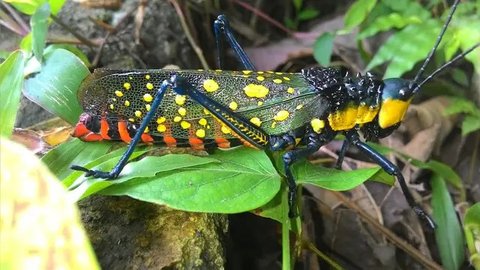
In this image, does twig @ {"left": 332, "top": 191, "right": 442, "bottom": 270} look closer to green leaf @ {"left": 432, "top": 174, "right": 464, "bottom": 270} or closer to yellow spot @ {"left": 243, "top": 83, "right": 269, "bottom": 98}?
green leaf @ {"left": 432, "top": 174, "right": 464, "bottom": 270}

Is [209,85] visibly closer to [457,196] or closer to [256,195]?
[256,195]

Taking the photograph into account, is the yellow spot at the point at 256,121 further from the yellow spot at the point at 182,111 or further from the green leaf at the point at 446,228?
the green leaf at the point at 446,228

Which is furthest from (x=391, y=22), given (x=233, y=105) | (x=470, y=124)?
(x=233, y=105)

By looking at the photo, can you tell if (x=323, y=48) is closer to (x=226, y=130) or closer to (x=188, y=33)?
(x=188, y=33)

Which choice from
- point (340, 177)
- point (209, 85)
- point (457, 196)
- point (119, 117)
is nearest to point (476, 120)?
point (457, 196)

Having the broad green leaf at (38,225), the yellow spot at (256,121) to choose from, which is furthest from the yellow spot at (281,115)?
the broad green leaf at (38,225)
